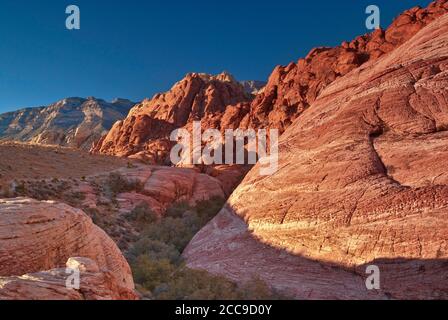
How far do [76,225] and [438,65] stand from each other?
16.8m

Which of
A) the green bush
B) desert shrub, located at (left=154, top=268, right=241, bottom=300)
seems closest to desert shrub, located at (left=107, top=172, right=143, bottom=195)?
the green bush

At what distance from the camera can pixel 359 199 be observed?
1316cm

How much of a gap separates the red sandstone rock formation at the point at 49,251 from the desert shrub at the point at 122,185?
18552mm

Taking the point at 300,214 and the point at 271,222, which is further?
the point at 271,222

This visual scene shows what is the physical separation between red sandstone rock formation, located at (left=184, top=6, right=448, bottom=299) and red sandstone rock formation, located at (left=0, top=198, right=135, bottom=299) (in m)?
5.64

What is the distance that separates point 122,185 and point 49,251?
Result: 827 inches

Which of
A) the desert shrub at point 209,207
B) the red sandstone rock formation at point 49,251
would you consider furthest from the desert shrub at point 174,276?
the desert shrub at point 209,207

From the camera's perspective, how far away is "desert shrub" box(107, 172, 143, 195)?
2880 cm

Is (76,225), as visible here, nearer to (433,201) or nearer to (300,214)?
(300,214)

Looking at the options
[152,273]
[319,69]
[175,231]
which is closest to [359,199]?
[152,273]

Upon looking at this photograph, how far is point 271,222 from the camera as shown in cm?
1570

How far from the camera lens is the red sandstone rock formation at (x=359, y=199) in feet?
37.2
